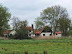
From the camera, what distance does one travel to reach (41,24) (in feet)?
264

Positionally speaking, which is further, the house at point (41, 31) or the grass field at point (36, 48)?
the house at point (41, 31)

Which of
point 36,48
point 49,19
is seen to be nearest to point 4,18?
point 49,19

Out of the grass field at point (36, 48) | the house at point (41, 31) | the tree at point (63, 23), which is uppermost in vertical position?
the tree at point (63, 23)

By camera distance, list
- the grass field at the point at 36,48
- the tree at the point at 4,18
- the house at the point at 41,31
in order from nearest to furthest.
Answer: the grass field at the point at 36,48 → the tree at the point at 4,18 → the house at the point at 41,31

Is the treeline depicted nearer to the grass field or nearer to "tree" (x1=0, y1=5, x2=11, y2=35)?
"tree" (x1=0, y1=5, x2=11, y2=35)

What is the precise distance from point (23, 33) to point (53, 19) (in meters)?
20.2

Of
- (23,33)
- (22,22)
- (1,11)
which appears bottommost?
(23,33)

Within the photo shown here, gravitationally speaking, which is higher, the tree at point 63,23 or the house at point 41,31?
the tree at point 63,23

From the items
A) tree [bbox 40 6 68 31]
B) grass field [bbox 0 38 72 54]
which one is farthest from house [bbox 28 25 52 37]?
grass field [bbox 0 38 72 54]

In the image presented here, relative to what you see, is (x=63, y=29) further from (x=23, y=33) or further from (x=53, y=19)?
(x=23, y=33)

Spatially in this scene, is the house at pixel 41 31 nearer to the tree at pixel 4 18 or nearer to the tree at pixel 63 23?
the tree at pixel 63 23

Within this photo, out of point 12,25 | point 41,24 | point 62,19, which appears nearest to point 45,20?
point 41,24

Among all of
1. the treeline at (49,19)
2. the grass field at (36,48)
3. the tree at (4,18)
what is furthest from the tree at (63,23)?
the grass field at (36,48)

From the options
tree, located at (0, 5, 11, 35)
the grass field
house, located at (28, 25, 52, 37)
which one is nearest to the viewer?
the grass field
